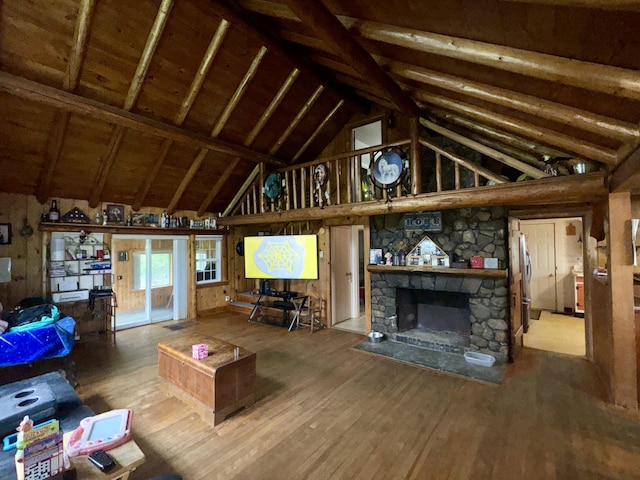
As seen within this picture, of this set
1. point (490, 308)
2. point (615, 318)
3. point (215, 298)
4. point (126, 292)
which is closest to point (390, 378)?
point (490, 308)

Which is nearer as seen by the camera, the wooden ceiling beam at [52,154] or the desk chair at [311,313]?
the wooden ceiling beam at [52,154]

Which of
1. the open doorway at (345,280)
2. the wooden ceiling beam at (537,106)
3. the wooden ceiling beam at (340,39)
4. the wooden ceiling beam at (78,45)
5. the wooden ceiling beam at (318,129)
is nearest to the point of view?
the wooden ceiling beam at (537,106)

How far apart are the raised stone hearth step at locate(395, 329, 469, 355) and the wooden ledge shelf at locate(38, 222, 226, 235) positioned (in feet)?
16.1

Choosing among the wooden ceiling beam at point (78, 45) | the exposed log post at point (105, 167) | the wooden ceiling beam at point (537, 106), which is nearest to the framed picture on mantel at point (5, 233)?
the exposed log post at point (105, 167)

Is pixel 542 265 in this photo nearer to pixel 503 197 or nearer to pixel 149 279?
pixel 503 197

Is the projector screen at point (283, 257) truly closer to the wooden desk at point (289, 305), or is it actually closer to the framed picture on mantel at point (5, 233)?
the wooden desk at point (289, 305)

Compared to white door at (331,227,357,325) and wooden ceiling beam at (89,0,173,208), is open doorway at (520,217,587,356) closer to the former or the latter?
white door at (331,227,357,325)

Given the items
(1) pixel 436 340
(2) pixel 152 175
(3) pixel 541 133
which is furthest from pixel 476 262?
(2) pixel 152 175

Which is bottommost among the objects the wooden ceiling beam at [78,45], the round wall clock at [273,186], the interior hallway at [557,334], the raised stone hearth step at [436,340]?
the interior hallway at [557,334]

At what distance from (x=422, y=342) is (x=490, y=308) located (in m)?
1.14

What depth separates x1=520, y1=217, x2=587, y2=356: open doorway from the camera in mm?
6336

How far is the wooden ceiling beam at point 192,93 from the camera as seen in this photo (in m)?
3.69

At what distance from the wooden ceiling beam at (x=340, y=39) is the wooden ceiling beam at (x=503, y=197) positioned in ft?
4.59

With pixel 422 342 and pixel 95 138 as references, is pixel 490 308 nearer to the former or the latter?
pixel 422 342
